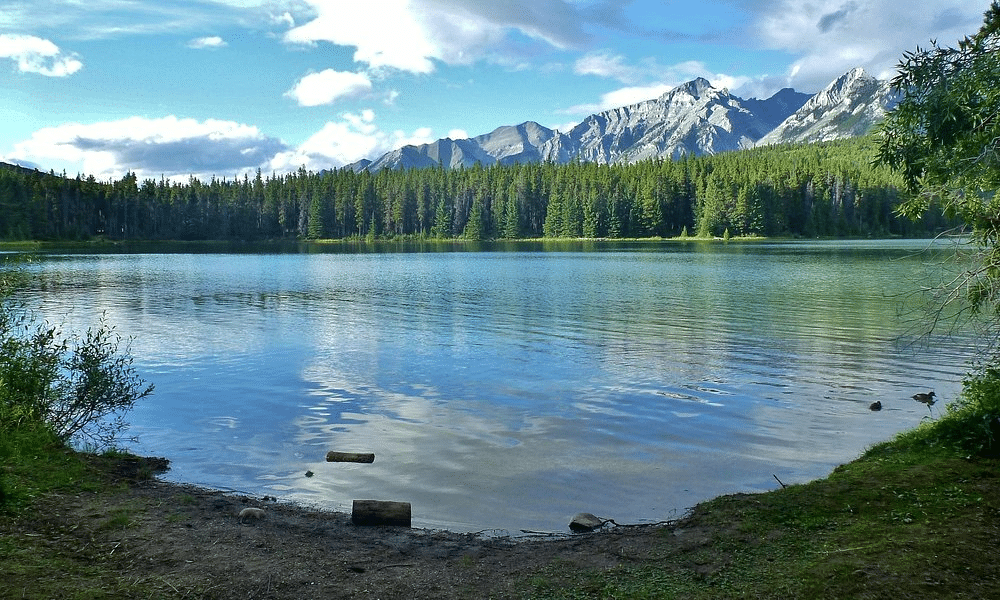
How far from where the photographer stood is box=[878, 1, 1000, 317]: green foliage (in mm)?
12359

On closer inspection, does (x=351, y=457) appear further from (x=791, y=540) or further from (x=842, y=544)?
(x=842, y=544)

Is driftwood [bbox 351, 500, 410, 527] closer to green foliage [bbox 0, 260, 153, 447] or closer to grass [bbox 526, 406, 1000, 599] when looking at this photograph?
grass [bbox 526, 406, 1000, 599]

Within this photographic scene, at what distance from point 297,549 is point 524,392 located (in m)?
13.3

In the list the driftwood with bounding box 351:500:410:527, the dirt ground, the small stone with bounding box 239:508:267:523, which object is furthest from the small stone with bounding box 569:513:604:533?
the small stone with bounding box 239:508:267:523

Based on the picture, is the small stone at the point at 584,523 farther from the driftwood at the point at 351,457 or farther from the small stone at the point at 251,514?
the driftwood at the point at 351,457

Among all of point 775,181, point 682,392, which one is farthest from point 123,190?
point 682,392

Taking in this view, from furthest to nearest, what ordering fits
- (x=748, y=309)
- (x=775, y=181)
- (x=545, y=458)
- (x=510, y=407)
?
Answer: (x=775, y=181), (x=748, y=309), (x=510, y=407), (x=545, y=458)

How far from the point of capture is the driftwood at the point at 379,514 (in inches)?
489

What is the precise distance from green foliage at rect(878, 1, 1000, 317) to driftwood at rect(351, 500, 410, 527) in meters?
11.0

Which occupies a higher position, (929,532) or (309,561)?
(929,532)

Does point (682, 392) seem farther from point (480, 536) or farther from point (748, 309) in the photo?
point (748, 309)

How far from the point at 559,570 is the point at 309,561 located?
3517 mm

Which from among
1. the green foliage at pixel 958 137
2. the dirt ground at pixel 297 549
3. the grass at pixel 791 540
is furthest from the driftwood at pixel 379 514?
the green foliage at pixel 958 137

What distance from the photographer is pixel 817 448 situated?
55.4 feet
